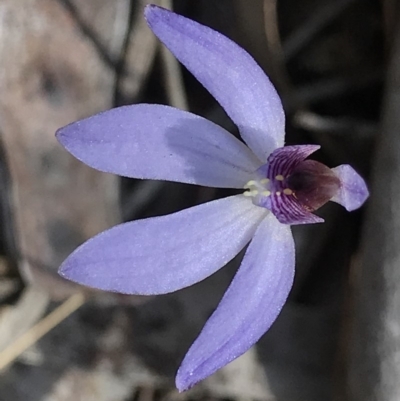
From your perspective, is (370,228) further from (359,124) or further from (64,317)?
(64,317)

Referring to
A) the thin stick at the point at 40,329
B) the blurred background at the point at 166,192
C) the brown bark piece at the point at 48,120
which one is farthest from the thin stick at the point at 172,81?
the thin stick at the point at 40,329

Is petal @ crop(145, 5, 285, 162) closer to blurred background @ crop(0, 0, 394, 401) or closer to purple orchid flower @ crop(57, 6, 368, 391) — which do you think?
purple orchid flower @ crop(57, 6, 368, 391)

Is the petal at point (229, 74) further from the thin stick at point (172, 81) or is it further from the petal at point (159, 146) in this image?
the thin stick at point (172, 81)

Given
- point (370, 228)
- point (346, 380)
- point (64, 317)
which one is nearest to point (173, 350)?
point (64, 317)

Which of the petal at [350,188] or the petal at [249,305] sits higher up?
the petal at [350,188]

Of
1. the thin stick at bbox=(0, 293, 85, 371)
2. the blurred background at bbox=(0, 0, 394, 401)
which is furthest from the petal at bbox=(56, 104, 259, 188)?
the thin stick at bbox=(0, 293, 85, 371)

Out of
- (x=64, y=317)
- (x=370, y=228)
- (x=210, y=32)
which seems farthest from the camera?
(x=64, y=317)

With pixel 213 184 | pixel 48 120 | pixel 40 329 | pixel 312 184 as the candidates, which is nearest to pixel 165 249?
Result: pixel 213 184

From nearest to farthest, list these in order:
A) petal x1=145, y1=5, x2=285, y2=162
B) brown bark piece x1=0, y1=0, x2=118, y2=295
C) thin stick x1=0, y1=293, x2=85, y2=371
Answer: petal x1=145, y1=5, x2=285, y2=162 → brown bark piece x1=0, y1=0, x2=118, y2=295 → thin stick x1=0, y1=293, x2=85, y2=371
